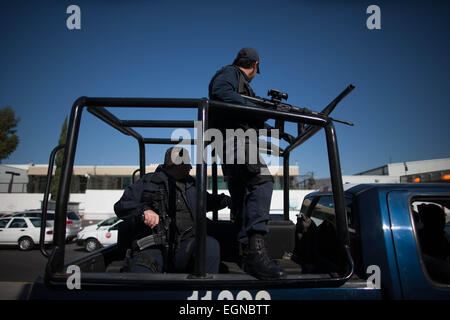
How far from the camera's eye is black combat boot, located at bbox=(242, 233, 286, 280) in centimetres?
132

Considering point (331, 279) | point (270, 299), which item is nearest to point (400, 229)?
point (331, 279)

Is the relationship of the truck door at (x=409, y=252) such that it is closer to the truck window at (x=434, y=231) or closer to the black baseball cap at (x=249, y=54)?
the truck window at (x=434, y=231)

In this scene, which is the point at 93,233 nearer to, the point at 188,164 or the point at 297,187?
the point at 188,164

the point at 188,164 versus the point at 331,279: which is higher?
the point at 188,164

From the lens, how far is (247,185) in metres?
1.71

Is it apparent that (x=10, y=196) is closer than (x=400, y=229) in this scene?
No

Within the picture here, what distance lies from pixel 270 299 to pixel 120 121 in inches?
69.1

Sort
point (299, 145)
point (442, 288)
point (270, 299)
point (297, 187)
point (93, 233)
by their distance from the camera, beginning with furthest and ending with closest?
point (297, 187), point (93, 233), point (299, 145), point (442, 288), point (270, 299)

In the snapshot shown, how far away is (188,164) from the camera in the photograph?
217cm

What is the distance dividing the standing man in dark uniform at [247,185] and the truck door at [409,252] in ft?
2.35

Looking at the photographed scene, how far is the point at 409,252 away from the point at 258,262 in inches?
34.6
